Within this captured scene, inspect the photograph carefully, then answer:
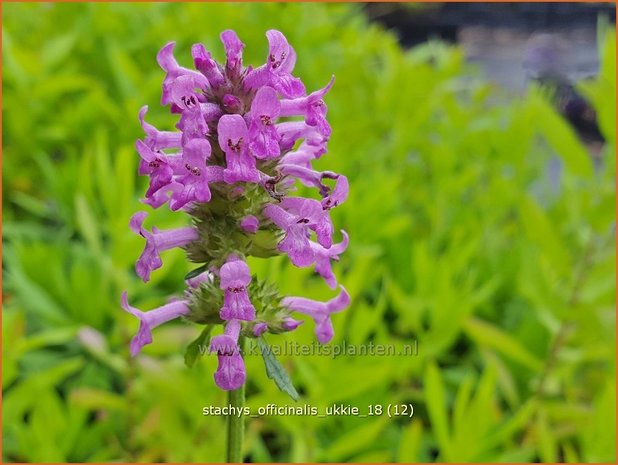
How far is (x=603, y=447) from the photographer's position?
1464mm

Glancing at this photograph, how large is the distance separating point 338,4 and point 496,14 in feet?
17.0

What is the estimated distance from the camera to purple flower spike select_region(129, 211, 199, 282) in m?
0.87

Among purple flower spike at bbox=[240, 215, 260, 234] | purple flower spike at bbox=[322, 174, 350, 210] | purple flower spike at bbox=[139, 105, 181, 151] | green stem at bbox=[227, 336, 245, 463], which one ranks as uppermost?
purple flower spike at bbox=[139, 105, 181, 151]

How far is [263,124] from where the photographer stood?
80cm

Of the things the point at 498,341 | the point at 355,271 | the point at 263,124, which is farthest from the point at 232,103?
the point at 498,341

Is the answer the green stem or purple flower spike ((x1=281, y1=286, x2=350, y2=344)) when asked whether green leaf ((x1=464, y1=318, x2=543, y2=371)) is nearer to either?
purple flower spike ((x1=281, y1=286, x2=350, y2=344))

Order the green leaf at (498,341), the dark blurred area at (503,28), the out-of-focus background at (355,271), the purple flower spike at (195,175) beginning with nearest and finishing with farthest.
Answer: the purple flower spike at (195,175) → the out-of-focus background at (355,271) → the green leaf at (498,341) → the dark blurred area at (503,28)

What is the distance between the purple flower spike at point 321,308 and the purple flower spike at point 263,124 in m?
0.28

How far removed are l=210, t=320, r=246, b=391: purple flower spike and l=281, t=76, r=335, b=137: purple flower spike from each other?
275mm

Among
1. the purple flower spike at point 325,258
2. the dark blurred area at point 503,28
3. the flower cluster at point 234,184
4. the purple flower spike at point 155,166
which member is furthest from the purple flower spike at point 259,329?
the dark blurred area at point 503,28

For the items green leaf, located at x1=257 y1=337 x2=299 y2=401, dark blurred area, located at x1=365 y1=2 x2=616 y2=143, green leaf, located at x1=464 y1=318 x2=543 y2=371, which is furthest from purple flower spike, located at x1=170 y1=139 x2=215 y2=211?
dark blurred area, located at x1=365 y1=2 x2=616 y2=143

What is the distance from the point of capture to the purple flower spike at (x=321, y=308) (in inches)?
39.0

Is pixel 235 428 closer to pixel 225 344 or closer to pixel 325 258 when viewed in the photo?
pixel 225 344

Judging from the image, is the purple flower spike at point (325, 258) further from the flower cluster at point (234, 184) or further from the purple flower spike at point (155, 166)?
the purple flower spike at point (155, 166)
